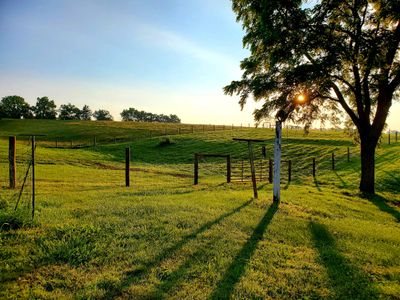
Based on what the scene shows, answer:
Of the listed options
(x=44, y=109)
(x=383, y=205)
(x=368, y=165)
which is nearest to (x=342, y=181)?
(x=368, y=165)

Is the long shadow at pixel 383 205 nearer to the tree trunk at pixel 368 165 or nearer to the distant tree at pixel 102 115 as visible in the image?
the tree trunk at pixel 368 165

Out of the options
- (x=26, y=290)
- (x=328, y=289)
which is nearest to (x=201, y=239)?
(x=328, y=289)

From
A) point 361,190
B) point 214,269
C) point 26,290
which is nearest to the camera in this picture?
point 26,290

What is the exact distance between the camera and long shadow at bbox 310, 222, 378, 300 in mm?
4980

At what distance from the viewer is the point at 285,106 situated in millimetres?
16984

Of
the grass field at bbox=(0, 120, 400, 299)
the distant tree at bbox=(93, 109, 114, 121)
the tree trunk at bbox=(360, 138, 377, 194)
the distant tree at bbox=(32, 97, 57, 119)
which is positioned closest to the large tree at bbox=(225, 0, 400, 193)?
the tree trunk at bbox=(360, 138, 377, 194)

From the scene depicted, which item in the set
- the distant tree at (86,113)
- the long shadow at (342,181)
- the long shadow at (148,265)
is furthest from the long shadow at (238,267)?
the distant tree at (86,113)

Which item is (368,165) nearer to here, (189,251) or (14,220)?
(189,251)

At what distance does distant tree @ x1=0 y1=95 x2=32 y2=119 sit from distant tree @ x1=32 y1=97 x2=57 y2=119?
9.32 ft

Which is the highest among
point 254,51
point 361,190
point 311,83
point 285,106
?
point 254,51

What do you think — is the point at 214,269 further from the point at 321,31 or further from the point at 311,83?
the point at 321,31

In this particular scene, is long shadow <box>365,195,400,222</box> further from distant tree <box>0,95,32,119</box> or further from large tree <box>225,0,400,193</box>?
distant tree <box>0,95,32,119</box>

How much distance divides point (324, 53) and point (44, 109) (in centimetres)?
13977

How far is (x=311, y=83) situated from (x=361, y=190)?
25.1 feet
